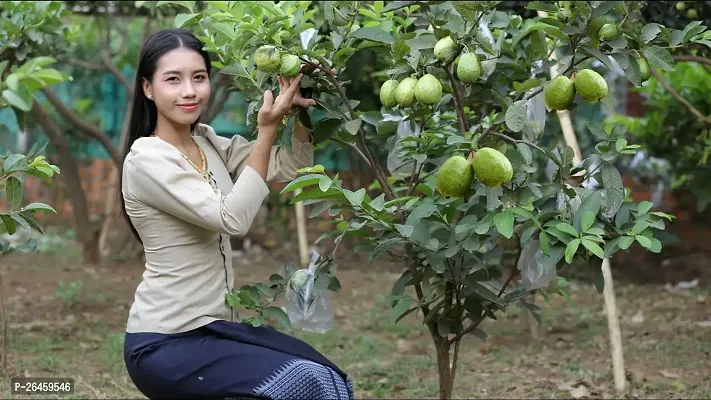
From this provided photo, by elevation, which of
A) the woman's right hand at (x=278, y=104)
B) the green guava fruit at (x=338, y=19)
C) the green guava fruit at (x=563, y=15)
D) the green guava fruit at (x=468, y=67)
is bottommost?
the woman's right hand at (x=278, y=104)

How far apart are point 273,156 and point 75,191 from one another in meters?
3.77

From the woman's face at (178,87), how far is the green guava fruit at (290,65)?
269 mm

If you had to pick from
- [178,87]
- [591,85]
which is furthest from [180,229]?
[591,85]

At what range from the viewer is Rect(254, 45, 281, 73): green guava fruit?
2184 millimetres

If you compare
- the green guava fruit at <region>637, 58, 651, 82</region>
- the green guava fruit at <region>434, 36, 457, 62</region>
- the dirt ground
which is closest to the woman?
the green guava fruit at <region>434, 36, 457, 62</region>

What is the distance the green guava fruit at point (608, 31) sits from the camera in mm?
2156

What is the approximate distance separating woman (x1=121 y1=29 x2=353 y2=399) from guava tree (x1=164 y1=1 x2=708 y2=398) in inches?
3.7

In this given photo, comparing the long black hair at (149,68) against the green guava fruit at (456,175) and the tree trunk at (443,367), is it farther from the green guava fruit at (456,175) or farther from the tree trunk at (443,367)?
the tree trunk at (443,367)

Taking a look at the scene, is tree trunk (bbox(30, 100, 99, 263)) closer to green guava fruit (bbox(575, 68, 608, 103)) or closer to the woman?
the woman

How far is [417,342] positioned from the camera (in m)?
4.52

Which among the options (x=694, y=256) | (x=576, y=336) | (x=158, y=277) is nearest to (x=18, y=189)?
(x=158, y=277)

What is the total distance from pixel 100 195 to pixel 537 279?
6.30m

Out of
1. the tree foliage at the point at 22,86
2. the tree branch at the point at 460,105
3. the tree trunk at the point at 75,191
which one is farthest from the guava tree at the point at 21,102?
the tree trunk at the point at 75,191

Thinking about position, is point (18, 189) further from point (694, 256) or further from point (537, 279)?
point (694, 256)
